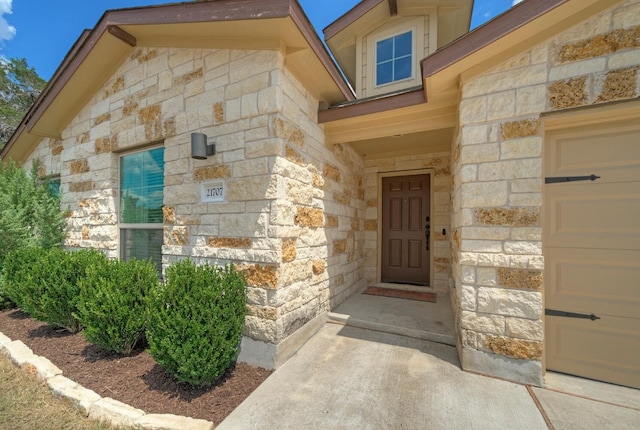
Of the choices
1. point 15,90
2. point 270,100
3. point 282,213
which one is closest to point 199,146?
point 270,100

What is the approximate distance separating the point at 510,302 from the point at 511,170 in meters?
1.12

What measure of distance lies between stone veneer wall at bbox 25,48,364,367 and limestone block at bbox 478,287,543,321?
1739 mm

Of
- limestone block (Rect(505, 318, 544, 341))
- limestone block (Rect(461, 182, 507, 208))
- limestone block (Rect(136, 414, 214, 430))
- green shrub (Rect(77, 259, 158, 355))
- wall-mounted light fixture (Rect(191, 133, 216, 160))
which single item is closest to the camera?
limestone block (Rect(136, 414, 214, 430))

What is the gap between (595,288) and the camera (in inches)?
84.7

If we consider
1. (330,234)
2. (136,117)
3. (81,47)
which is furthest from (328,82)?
(81,47)

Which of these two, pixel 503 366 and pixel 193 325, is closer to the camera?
pixel 193 325

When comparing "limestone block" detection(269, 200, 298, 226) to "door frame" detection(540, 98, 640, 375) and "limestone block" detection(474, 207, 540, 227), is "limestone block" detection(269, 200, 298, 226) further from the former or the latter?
"door frame" detection(540, 98, 640, 375)

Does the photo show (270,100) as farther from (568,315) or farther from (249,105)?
(568,315)

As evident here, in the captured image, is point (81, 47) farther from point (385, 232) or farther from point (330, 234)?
point (385, 232)

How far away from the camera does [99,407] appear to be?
1873 mm

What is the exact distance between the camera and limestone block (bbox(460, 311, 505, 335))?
226 centimetres

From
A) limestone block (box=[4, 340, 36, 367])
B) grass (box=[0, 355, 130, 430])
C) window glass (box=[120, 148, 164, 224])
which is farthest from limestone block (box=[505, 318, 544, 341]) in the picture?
limestone block (box=[4, 340, 36, 367])

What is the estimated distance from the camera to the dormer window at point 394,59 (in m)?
4.48

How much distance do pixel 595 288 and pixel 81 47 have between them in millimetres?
6393
